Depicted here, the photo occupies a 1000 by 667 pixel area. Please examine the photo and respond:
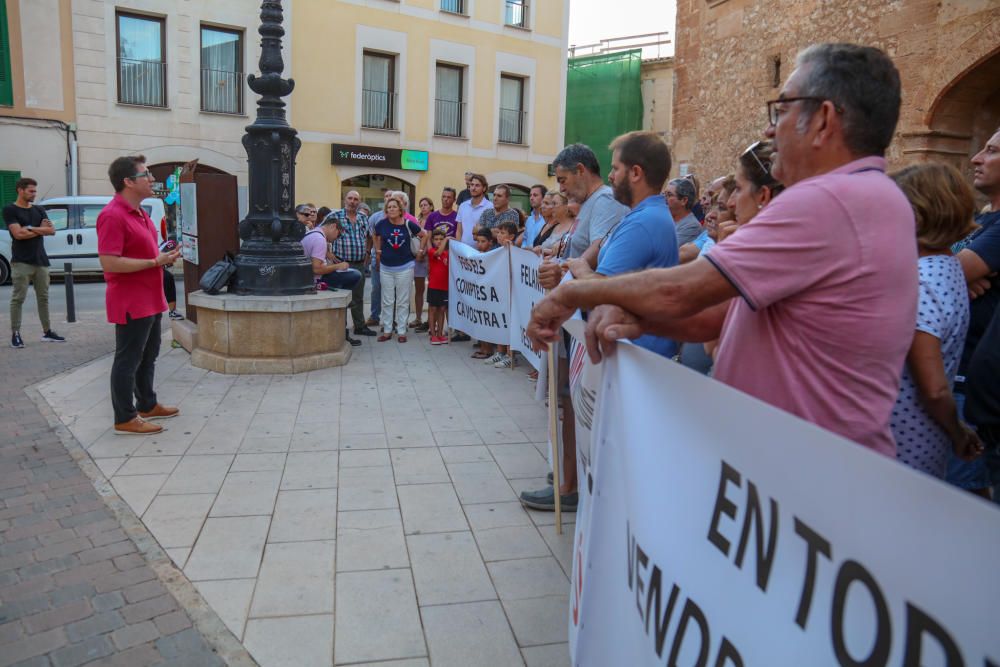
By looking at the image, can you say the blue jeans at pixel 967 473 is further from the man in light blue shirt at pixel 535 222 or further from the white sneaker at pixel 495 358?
the man in light blue shirt at pixel 535 222

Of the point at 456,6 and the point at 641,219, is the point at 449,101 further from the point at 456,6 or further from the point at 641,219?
the point at 641,219

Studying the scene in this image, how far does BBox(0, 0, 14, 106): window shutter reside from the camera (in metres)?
17.6

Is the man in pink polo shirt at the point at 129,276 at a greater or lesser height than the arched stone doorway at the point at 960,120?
lesser

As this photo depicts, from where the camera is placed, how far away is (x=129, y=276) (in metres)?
5.25

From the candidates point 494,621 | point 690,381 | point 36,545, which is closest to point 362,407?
point 36,545

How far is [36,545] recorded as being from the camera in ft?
12.0

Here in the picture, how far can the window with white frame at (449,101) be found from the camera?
2438 cm

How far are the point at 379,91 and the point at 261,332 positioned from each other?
17730mm

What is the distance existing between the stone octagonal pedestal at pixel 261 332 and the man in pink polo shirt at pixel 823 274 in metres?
6.04

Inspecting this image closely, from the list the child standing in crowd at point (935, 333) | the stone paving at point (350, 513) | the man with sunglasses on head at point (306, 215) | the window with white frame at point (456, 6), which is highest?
the window with white frame at point (456, 6)

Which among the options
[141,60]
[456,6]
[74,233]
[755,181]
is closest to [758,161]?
[755,181]

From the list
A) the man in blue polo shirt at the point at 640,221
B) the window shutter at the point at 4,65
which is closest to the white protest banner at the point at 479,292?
the man in blue polo shirt at the point at 640,221

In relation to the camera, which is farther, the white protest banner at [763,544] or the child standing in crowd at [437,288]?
the child standing in crowd at [437,288]

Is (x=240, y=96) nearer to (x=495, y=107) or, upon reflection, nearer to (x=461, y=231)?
(x=495, y=107)
